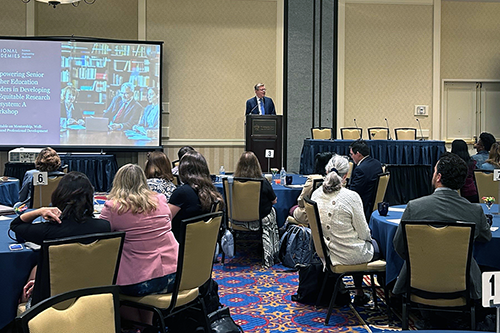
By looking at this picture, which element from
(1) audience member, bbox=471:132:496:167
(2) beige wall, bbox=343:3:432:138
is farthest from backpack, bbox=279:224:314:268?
(2) beige wall, bbox=343:3:432:138

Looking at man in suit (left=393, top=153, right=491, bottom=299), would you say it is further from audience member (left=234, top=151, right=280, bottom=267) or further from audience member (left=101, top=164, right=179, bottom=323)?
audience member (left=234, top=151, right=280, bottom=267)

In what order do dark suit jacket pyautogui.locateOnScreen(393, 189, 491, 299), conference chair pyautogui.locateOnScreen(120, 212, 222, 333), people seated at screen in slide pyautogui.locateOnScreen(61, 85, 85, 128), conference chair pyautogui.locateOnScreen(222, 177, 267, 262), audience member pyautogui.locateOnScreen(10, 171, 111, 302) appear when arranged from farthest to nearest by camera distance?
people seated at screen in slide pyautogui.locateOnScreen(61, 85, 85, 128) < conference chair pyautogui.locateOnScreen(222, 177, 267, 262) < dark suit jacket pyautogui.locateOnScreen(393, 189, 491, 299) < conference chair pyautogui.locateOnScreen(120, 212, 222, 333) < audience member pyautogui.locateOnScreen(10, 171, 111, 302)

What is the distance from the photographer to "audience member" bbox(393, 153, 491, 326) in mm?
3234

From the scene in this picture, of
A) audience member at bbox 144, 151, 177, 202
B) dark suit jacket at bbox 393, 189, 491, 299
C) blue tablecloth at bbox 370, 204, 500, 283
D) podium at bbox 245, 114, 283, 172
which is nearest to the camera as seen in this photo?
dark suit jacket at bbox 393, 189, 491, 299

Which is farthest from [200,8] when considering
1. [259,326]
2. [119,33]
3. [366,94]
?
[259,326]

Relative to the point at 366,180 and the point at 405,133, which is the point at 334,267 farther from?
the point at 405,133

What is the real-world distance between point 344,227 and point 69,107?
7.63 meters

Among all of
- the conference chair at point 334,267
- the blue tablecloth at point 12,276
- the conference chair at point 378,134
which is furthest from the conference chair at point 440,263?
the conference chair at point 378,134

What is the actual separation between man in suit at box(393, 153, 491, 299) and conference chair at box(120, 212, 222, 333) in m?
1.12

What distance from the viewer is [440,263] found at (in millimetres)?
3098

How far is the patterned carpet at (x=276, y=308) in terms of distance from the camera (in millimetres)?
3754

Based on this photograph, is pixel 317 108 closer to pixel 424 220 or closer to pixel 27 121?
pixel 27 121

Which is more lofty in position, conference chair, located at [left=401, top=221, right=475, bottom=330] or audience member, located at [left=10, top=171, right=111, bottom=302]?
audience member, located at [left=10, top=171, right=111, bottom=302]

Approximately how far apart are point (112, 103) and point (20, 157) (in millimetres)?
2120
